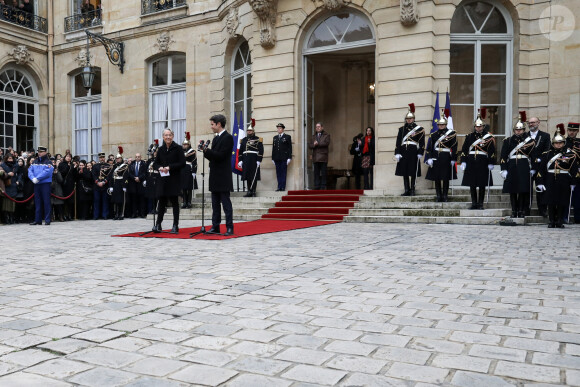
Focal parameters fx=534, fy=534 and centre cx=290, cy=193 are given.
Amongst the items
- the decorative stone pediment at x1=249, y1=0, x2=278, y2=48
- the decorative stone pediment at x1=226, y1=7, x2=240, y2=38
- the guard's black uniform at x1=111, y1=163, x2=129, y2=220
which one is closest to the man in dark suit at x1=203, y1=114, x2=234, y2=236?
the guard's black uniform at x1=111, y1=163, x2=129, y2=220

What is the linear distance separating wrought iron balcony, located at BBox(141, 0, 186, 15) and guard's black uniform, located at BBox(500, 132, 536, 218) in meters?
12.4

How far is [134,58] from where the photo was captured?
1941 centimetres

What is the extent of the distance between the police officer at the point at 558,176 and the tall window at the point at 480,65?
3.61m

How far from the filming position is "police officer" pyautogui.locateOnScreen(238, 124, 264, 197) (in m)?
14.7

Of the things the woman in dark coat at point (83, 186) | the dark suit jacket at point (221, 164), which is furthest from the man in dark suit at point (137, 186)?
the dark suit jacket at point (221, 164)

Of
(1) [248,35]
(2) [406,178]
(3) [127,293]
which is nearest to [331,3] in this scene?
(1) [248,35]

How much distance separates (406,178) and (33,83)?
1600 cm

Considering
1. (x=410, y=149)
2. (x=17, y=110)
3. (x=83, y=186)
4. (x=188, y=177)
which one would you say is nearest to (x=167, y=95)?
(x=83, y=186)

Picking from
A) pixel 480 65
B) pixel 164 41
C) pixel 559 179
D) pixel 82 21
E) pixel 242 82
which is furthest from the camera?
pixel 82 21

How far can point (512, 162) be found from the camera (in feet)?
36.8

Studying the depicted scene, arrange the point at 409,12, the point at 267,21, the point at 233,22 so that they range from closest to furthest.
Answer: the point at 409,12 → the point at 267,21 → the point at 233,22

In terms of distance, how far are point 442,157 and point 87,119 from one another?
48.5 feet

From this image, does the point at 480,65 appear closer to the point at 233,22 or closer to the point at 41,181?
the point at 233,22

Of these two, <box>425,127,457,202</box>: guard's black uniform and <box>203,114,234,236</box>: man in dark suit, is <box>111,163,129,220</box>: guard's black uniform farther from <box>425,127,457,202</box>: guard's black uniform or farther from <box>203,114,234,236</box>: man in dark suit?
<box>425,127,457,202</box>: guard's black uniform
